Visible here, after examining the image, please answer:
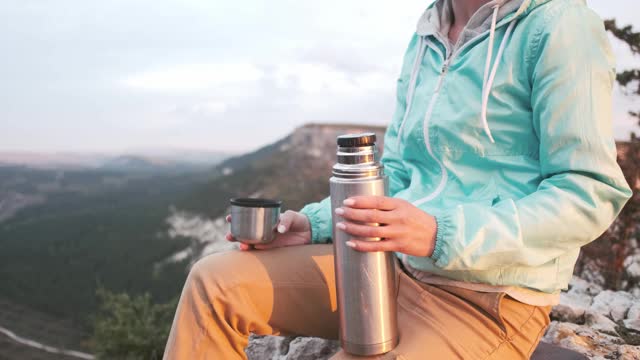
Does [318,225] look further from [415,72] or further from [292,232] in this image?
[415,72]

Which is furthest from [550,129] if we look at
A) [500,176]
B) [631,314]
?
[631,314]

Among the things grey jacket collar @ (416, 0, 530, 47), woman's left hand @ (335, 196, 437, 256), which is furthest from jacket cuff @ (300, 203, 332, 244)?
grey jacket collar @ (416, 0, 530, 47)

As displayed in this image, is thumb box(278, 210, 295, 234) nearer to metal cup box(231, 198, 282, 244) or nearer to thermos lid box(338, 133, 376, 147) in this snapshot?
metal cup box(231, 198, 282, 244)

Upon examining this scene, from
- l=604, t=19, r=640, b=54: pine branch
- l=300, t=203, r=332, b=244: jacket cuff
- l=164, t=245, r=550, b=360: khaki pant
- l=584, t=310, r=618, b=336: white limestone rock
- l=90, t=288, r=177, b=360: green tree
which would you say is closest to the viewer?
l=164, t=245, r=550, b=360: khaki pant

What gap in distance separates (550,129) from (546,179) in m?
0.15

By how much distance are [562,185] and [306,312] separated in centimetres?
102

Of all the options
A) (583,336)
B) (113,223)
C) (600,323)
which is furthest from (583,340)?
(113,223)

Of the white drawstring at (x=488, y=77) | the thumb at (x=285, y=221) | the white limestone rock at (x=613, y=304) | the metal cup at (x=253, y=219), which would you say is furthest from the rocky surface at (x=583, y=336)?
the white drawstring at (x=488, y=77)

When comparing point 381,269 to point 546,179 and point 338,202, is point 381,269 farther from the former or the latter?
point 546,179

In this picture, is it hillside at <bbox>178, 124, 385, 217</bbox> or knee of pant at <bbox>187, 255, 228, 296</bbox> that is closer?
knee of pant at <bbox>187, 255, 228, 296</bbox>

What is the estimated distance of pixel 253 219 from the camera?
5.93 feet

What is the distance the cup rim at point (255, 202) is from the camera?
177 cm

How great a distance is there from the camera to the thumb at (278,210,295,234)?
6.30 feet

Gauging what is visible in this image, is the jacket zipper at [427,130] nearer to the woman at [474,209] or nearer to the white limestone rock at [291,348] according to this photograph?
the woman at [474,209]
